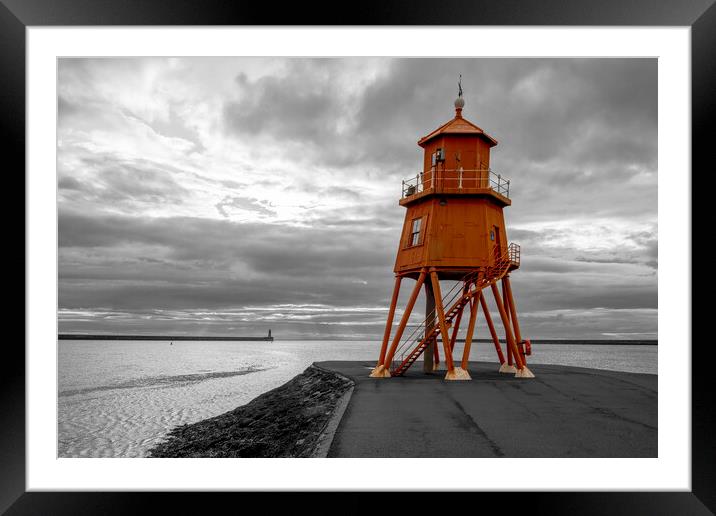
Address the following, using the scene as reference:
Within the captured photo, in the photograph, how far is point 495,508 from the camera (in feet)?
22.7

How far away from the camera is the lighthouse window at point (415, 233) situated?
883 inches

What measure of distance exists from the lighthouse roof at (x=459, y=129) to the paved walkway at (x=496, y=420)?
9.91 m

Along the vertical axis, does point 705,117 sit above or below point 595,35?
below

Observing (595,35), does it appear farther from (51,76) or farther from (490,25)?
(51,76)

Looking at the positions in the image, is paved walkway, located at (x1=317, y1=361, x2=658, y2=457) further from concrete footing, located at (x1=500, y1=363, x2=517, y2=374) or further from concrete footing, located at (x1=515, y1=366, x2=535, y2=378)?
concrete footing, located at (x1=500, y1=363, x2=517, y2=374)

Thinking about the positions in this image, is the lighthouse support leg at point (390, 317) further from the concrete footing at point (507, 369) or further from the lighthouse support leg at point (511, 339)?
the concrete footing at point (507, 369)

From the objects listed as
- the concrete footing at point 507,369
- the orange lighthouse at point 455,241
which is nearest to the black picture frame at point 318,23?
the orange lighthouse at point 455,241

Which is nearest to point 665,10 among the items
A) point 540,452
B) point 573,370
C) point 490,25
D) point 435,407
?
point 490,25

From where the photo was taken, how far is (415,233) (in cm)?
2267

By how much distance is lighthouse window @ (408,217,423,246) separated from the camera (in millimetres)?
22431

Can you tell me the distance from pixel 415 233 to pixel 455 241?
1.93 meters

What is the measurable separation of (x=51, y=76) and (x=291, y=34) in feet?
11.4

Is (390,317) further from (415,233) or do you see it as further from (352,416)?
(352,416)

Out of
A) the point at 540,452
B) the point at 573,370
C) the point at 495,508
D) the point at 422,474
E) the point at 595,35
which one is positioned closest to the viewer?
the point at 495,508
